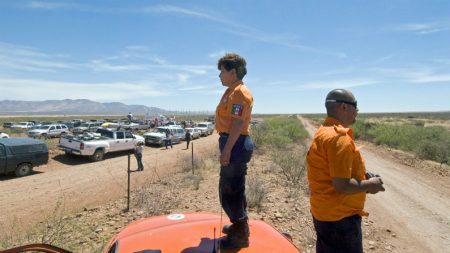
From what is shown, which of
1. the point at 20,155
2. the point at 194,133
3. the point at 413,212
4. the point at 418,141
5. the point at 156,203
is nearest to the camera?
the point at 156,203

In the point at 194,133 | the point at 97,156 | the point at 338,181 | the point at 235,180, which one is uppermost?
the point at 338,181

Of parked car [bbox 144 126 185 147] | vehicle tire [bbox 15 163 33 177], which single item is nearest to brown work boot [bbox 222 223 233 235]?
vehicle tire [bbox 15 163 33 177]

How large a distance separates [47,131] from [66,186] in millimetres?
24043

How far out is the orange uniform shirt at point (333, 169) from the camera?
2176mm

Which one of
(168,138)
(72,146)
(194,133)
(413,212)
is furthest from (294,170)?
(194,133)

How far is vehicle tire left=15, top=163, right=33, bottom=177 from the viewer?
13859mm

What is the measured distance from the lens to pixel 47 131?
32938mm

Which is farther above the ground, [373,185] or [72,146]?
[373,185]

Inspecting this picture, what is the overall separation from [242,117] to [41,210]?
8.16 m

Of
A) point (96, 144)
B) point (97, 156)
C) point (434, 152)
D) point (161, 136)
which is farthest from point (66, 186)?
point (434, 152)

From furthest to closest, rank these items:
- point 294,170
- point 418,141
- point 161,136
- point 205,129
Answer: point 205,129 → point 161,136 → point 418,141 → point 294,170

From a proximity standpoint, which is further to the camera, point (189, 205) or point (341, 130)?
point (189, 205)

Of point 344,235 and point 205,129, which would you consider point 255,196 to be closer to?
point 344,235

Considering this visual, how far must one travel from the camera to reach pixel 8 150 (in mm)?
13578
